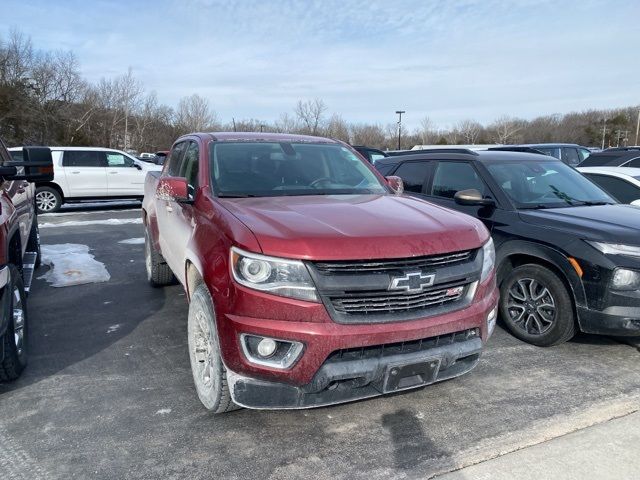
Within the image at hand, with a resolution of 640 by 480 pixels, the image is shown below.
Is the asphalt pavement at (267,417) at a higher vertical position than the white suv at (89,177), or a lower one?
lower

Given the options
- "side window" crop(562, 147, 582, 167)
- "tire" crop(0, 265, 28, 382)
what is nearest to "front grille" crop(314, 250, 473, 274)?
"tire" crop(0, 265, 28, 382)

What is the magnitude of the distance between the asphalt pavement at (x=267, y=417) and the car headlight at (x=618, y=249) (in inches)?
36.6

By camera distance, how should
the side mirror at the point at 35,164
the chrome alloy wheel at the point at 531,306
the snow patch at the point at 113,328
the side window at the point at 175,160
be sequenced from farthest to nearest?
the side window at the point at 175,160
the snow patch at the point at 113,328
the chrome alloy wheel at the point at 531,306
the side mirror at the point at 35,164

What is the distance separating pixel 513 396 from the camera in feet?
11.6

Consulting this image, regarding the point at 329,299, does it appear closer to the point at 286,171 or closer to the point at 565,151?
the point at 286,171

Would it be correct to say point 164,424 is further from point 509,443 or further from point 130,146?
point 130,146

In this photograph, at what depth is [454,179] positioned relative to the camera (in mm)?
5730

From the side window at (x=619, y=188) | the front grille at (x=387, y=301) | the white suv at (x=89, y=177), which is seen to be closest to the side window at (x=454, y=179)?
the side window at (x=619, y=188)

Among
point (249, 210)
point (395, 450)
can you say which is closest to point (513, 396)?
point (395, 450)

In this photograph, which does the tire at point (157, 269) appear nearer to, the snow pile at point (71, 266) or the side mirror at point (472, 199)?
the snow pile at point (71, 266)

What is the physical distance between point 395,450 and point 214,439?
3.50ft

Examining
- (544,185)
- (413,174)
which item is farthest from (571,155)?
(544,185)

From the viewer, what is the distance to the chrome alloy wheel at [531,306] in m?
4.37

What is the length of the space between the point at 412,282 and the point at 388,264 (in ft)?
0.59
